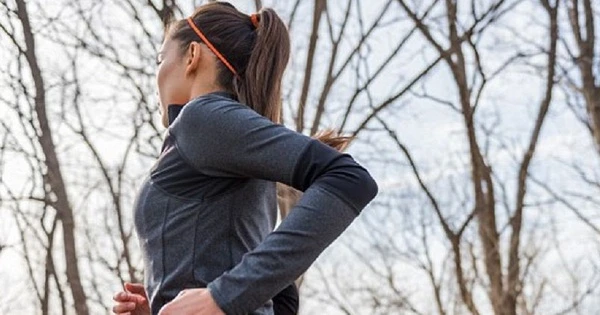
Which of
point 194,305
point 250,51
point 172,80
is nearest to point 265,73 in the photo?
point 250,51

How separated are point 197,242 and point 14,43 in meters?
5.00

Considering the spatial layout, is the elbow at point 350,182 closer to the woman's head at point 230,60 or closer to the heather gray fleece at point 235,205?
the heather gray fleece at point 235,205

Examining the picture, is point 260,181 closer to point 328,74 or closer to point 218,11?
point 218,11

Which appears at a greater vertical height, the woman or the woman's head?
the woman's head

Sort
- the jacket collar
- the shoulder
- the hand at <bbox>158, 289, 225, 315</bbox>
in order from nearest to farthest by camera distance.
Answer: the hand at <bbox>158, 289, 225, 315</bbox>
the shoulder
the jacket collar

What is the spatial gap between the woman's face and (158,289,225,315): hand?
1.47 ft

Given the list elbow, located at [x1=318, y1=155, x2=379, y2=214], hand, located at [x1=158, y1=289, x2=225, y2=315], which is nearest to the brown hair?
elbow, located at [x1=318, y1=155, x2=379, y2=214]

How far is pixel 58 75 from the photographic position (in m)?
7.62

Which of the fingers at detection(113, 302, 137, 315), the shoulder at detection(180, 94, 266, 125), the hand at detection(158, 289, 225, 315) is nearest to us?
the hand at detection(158, 289, 225, 315)

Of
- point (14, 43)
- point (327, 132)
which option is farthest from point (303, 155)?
point (14, 43)

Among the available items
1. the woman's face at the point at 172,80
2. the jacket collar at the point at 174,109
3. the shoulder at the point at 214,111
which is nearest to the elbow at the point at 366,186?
the shoulder at the point at 214,111

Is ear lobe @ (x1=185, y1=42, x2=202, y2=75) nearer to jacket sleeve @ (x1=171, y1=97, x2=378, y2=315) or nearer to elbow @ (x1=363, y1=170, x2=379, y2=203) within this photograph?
jacket sleeve @ (x1=171, y1=97, x2=378, y2=315)

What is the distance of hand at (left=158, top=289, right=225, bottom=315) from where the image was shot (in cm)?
158

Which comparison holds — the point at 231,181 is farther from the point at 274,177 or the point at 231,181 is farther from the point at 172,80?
the point at 172,80
